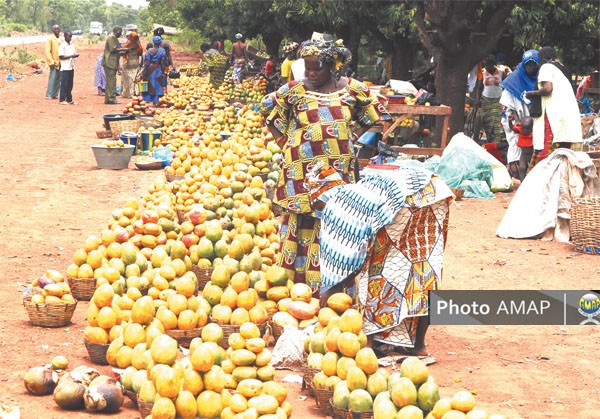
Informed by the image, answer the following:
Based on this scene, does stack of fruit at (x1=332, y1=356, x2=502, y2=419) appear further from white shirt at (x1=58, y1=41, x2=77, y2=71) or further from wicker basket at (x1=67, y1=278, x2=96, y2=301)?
white shirt at (x1=58, y1=41, x2=77, y2=71)

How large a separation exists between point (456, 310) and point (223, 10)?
27.6m

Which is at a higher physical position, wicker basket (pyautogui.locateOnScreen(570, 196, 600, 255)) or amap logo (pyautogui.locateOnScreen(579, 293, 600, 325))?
wicker basket (pyautogui.locateOnScreen(570, 196, 600, 255))

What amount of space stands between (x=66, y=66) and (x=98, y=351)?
17.0 m

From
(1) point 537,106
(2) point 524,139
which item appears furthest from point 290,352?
(2) point 524,139

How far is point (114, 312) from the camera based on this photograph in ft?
17.2

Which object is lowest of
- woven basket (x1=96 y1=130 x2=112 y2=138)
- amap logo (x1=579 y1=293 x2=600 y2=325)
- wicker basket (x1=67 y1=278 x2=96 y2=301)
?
woven basket (x1=96 y1=130 x2=112 y2=138)

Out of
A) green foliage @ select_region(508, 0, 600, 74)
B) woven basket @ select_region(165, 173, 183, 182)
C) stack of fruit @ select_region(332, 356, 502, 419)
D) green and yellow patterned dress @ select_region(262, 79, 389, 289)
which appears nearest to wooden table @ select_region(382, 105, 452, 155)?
woven basket @ select_region(165, 173, 183, 182)

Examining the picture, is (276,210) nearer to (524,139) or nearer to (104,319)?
(524,139)

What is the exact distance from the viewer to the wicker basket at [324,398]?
441 cm

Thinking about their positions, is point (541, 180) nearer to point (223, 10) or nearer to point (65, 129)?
point (65, 129)

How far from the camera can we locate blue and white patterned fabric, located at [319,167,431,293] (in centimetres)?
493

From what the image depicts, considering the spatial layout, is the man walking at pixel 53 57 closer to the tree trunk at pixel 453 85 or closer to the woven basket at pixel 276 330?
the tree trunk at pixel 453 85

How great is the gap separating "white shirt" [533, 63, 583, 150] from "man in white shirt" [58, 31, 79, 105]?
13.3 m

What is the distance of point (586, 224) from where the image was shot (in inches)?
339
